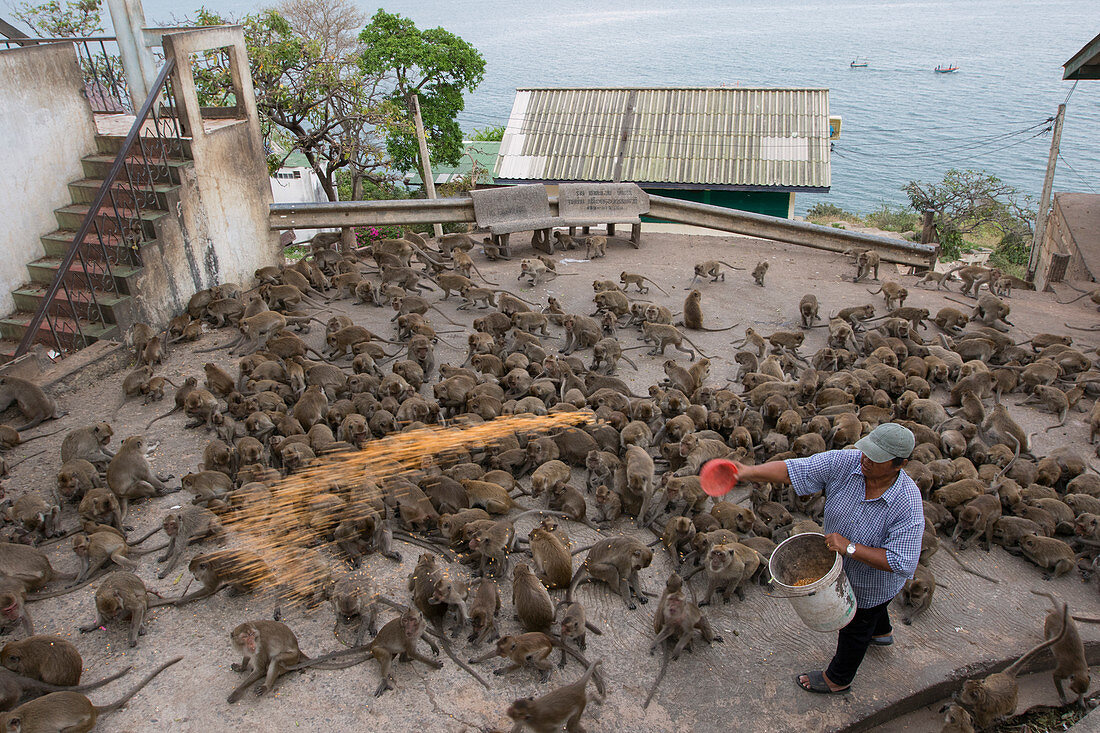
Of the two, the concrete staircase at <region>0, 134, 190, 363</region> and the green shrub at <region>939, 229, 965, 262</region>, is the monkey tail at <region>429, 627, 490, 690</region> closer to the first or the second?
the concrete staircase at <region>0, 134, 190, 363</region>

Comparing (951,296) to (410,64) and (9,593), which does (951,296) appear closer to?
(9,593)

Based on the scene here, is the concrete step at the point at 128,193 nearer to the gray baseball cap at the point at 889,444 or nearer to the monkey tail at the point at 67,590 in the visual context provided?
the monkey tail at the point at 67,590

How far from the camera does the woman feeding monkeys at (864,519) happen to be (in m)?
4.53

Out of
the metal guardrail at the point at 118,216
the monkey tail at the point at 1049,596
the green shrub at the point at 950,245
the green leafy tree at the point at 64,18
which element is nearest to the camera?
the monkey tail at the point at 1049,596

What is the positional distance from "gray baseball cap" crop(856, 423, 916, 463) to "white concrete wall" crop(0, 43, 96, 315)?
10.6 m

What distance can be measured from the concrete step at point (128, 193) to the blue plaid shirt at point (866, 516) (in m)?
9.28

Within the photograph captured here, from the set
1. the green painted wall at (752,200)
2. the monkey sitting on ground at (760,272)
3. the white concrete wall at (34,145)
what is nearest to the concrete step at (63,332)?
the white concrete wall at (34,145)

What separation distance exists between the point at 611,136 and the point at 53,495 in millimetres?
16660

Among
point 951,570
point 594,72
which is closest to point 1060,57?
point 594,72

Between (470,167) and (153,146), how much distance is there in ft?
74.7

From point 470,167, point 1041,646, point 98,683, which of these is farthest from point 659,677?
point 470,167

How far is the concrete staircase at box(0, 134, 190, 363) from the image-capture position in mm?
9695

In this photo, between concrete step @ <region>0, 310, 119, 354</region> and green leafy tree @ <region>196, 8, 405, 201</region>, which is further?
green leafy tree @ <region>196, 8, 405, 201</region>

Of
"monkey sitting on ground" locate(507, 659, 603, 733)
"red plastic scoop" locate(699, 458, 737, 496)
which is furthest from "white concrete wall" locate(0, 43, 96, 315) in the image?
"red plastic scoop" locate(699, 458, 737, 496)
